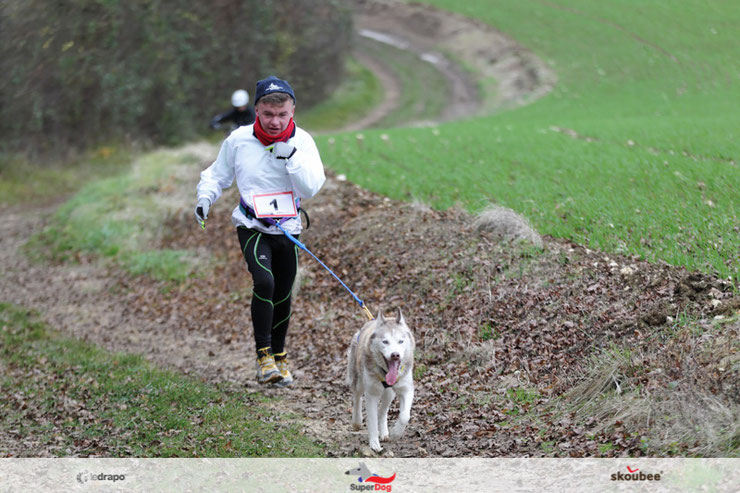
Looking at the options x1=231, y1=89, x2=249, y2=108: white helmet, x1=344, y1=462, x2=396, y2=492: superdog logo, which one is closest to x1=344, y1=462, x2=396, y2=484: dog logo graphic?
x1=344, y1=462, x2=396, y2=492: superdog logo

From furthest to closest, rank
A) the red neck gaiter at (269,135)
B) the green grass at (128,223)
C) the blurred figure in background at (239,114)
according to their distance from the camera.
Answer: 1. the blurred figure in background at (239,114)
2. the green grass at (128,223)
3. the red neck gaiter at (269,135)

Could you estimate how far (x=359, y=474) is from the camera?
18.2ft

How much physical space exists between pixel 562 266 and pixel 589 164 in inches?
206

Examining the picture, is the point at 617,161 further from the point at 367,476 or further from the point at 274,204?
the point at 367,476

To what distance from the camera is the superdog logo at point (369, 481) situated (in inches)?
212

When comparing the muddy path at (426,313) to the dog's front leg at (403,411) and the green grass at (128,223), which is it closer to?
the dog's front leg at (403,411)

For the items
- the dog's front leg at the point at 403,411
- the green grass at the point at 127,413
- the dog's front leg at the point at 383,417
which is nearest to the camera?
the dog's front leg at the point at 403,411

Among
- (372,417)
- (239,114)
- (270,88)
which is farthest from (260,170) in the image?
(239,114)

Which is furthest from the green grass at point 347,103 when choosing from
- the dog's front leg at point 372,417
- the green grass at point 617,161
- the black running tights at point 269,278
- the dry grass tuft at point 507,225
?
the dog's front leg at point 372,417

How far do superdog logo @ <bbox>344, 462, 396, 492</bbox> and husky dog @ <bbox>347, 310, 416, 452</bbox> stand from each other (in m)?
0.38

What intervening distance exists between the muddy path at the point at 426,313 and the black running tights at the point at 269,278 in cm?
86

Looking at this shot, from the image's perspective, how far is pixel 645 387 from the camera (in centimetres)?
584

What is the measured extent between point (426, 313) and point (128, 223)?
10056 millimetres

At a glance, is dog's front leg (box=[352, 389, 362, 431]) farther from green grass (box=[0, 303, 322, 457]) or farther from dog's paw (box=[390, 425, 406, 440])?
dog's paw (box=[390, 425, 406, 440])
